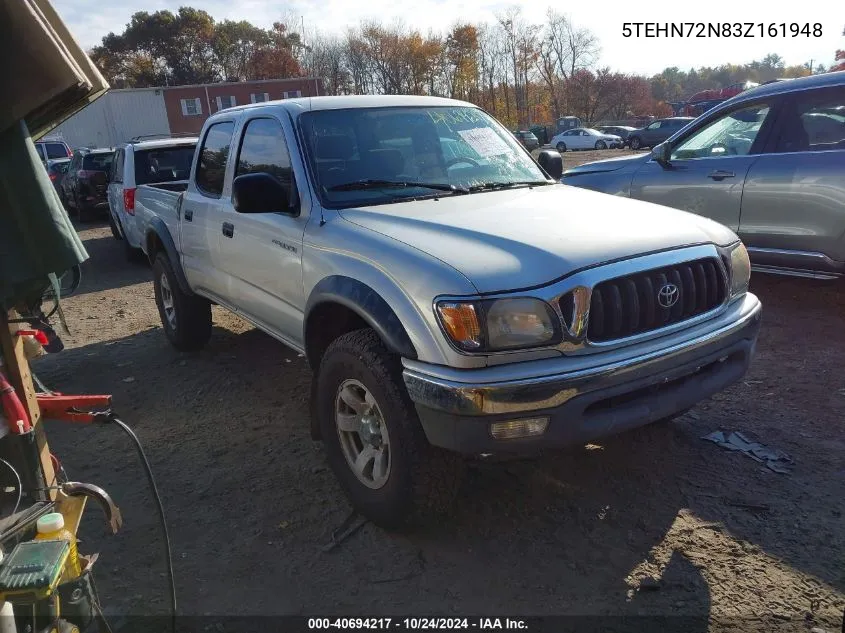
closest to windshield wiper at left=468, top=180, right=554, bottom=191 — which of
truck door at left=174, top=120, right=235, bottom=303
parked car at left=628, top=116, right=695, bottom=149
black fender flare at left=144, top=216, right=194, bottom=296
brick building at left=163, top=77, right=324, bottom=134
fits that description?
truck door at left=174, top=120, right=235, bottom=303

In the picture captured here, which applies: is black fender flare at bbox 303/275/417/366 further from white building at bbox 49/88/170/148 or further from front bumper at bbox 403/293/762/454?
white building at bbox 49/88/170/148

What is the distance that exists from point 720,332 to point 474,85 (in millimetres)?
58644

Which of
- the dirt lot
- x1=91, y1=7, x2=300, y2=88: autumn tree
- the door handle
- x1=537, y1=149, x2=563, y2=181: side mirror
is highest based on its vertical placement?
x1=91, y1=7, x2=300, y2=88: autumn tree

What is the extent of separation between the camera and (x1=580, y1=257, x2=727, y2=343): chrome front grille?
2748 millimetres

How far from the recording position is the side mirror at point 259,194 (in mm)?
3492

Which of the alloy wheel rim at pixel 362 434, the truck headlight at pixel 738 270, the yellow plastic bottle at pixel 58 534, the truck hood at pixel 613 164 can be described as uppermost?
the truck hood at pixel 613 164

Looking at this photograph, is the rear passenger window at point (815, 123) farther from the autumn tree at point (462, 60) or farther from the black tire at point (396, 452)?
the autumn tree at point (462, 60)

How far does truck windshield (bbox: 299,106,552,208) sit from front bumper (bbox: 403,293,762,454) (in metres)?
1.35

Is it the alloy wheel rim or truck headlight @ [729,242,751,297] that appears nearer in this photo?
the alloy wheel rim

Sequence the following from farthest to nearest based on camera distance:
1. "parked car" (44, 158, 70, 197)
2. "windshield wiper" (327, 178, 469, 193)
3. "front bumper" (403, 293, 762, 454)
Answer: "parked car" (44, 158, 70, 197)
"windshield wiper" (327, 178, 469, 193)
"front bumper" (403, 293, 762, 454)

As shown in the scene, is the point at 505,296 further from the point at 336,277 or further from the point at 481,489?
the point at 481,489

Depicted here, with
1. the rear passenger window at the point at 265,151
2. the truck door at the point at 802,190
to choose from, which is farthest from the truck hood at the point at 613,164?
the rear passenger window at the point at 265,151

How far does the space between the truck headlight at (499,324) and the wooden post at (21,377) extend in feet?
4.73

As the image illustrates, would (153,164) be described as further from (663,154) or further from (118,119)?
(118,119)
